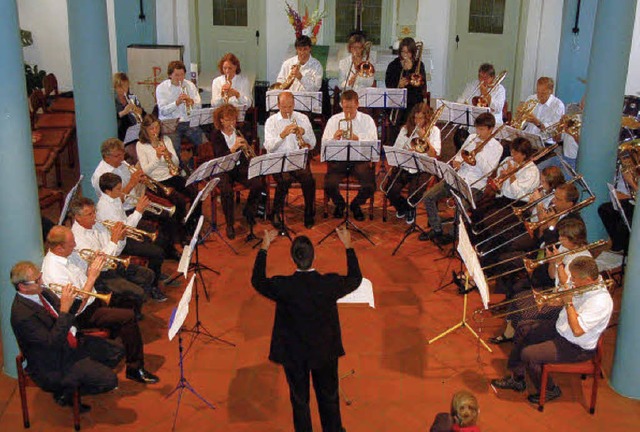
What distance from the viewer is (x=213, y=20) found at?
15297mm

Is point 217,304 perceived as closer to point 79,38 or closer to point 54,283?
point 54,283

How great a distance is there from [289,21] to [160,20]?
2.40 metres

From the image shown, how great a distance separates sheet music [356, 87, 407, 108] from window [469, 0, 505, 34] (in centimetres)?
491

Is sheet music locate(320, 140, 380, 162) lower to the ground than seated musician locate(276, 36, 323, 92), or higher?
lower

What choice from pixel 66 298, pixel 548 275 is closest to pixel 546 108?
pixel 548 275

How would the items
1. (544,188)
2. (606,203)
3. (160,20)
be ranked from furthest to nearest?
(160,20), (606,203), (544,188)

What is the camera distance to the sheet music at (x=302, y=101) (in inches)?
435

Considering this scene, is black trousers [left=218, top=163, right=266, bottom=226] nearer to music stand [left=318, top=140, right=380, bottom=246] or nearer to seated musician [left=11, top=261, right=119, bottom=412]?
music stand [left=318, top=140, right=380, bottom=246]

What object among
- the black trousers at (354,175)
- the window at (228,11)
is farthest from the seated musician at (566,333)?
the window at (228,11)

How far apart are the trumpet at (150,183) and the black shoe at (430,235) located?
3.25m

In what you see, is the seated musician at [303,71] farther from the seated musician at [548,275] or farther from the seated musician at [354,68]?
the seated musician at [548,275]

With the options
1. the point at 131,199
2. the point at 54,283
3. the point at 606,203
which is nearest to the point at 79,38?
the point at 131,199

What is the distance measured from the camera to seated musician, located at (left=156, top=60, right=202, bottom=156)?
36.8 feet

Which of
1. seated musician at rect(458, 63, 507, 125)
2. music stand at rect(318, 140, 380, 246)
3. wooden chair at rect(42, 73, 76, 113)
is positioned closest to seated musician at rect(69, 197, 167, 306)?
music stand at rect(318, 140, 380, 246)
